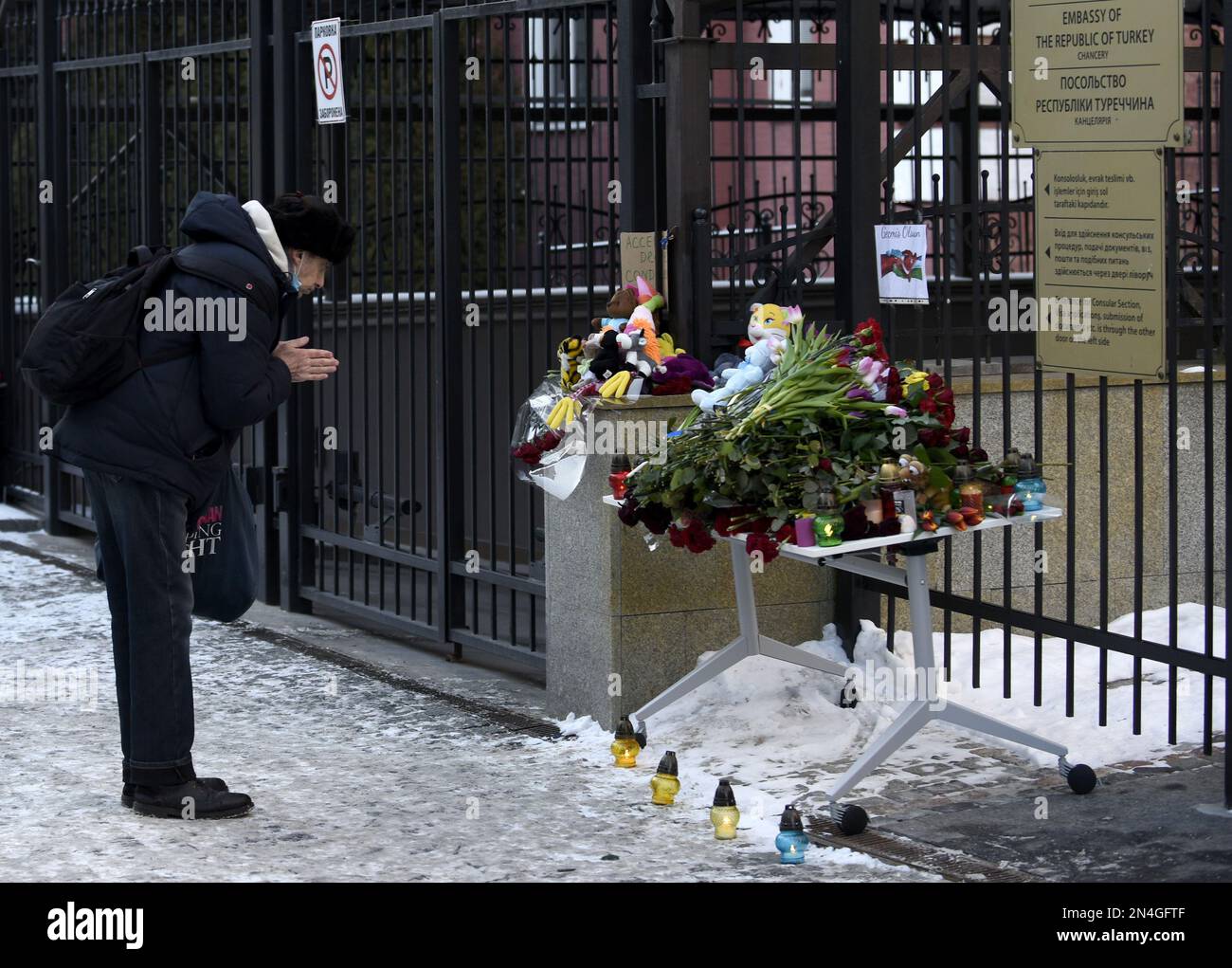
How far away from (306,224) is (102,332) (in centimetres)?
71

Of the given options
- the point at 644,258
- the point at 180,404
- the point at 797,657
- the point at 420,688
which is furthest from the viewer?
the point at 420,688

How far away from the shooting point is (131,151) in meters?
10.8

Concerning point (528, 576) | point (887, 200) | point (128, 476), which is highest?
point (887, 200)

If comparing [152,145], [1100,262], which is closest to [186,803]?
[1100,262]

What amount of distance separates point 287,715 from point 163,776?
1.33m

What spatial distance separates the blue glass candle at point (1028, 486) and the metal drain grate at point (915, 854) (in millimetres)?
1075

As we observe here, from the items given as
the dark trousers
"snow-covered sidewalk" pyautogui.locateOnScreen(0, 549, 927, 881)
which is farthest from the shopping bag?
"snow-covered sidewalk" pyautogui.locateOnScreen(0, 549, 927, 881)

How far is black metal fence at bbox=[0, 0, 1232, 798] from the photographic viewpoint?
6.28 meters

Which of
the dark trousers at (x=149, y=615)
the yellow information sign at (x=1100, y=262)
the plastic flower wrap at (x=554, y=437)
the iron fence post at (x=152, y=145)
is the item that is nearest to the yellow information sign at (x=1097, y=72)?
the yellow information sign at (x=1100, y=262)

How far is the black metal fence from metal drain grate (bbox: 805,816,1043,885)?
96cm

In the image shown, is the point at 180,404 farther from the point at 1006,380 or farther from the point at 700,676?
the point at 1006,380

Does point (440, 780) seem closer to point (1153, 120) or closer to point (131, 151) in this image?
point (1153, 120)

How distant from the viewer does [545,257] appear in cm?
732
